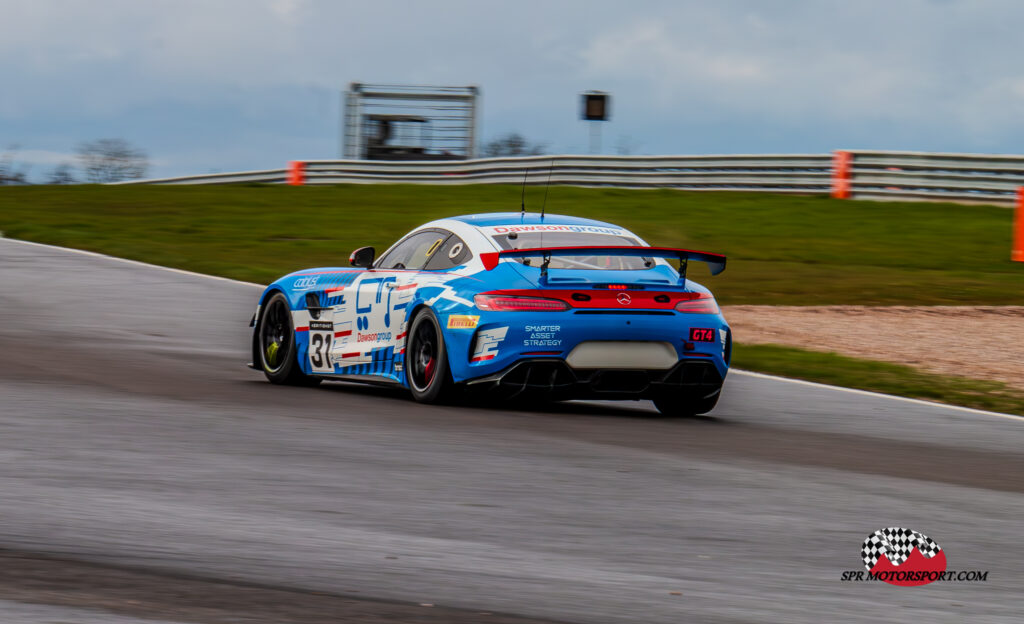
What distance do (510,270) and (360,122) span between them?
32.6m

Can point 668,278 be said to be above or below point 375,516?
above

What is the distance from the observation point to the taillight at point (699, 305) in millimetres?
9445

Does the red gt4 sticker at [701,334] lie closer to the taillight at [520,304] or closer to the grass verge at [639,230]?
the taillight at [520,304]

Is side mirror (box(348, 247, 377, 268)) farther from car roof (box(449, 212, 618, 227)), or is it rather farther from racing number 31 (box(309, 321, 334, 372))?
car roof (box(449, 212, 618, 227))

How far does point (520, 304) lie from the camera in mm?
9180

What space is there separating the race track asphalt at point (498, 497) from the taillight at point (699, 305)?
2.45ft

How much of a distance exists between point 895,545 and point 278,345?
6312mm

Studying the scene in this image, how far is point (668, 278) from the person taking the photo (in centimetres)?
956

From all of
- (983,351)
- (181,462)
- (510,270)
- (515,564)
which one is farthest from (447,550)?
(983,351)

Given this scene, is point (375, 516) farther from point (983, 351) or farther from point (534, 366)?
point (983, 351)

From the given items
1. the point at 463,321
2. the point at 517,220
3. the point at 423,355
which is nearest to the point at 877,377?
the point at 517,220

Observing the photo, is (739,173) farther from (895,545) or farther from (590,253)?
(895,545)

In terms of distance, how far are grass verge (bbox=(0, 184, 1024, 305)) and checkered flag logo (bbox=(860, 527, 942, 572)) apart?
13.3 meters

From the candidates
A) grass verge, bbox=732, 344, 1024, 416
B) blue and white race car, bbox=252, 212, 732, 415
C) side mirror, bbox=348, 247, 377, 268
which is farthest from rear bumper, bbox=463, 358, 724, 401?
grass verge, bbox=732, 344, 1024, 416
